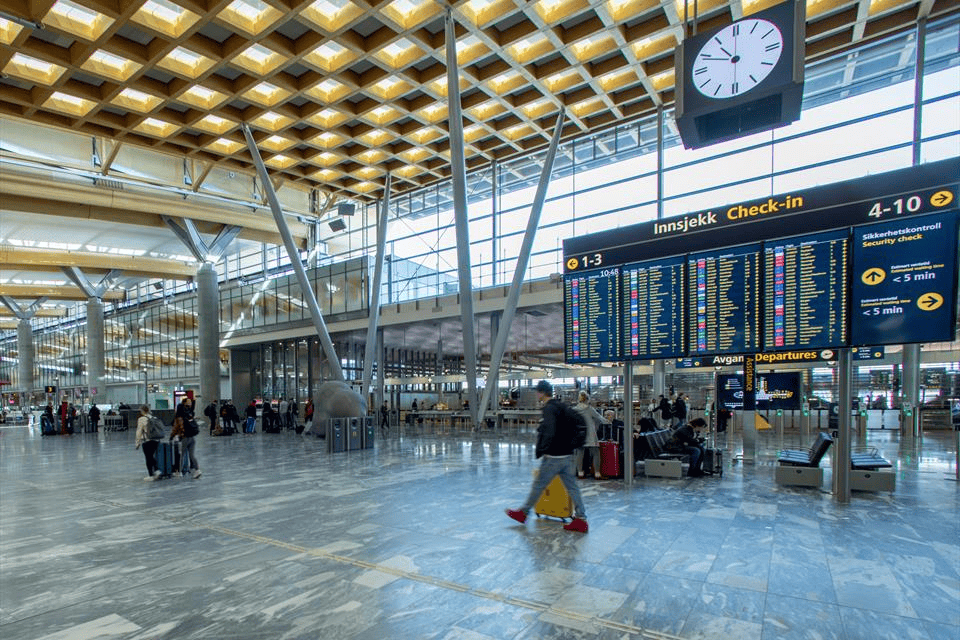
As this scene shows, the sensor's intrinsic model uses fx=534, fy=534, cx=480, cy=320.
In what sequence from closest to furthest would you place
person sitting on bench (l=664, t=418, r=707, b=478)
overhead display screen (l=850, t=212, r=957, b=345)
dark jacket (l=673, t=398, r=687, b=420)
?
overhead display screen (l=850, t=212, r=957, b=345) → person sitting on bench (l=664, t=418, r=707, b=478) → dark jacket (l=673, t=398, r=687, b=420)

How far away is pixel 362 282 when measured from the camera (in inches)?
1208

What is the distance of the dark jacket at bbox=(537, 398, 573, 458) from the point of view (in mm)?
5969

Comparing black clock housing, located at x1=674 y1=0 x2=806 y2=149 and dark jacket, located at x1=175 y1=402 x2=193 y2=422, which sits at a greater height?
black clock housing, located at x1=674 y1=0 x2=806 y2=149

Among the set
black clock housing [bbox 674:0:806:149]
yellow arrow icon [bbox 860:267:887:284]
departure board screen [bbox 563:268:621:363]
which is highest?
black clock housing [bbox 674:0:806:149]

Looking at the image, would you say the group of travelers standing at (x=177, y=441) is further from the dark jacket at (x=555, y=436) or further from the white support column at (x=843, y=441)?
the white support column at (x=843, y=441)

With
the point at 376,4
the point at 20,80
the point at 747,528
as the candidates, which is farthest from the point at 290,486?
the point at 20,80

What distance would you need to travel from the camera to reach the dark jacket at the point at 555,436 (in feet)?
19.6

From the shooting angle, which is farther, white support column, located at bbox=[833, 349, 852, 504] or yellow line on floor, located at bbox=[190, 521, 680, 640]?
white support column, located at bbox=[833, 349, 852, 504]

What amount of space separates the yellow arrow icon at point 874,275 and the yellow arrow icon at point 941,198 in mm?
1000

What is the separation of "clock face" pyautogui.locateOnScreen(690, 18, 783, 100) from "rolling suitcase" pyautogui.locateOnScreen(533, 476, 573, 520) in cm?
525

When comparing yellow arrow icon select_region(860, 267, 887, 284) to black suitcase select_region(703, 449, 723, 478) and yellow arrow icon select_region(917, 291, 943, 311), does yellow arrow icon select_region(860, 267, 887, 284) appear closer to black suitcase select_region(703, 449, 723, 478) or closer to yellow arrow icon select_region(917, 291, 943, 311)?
yellow arrow icon select_region(917, 291, 943, 311)

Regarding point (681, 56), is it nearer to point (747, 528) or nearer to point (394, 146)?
point (747, 528)

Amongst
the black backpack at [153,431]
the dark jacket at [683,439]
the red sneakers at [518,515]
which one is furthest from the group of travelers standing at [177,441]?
the dark jacket at [683,439]

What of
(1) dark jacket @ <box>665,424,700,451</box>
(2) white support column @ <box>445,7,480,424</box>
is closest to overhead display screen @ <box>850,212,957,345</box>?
(1) dark jacket @ <box>665,424,700,451</box>
